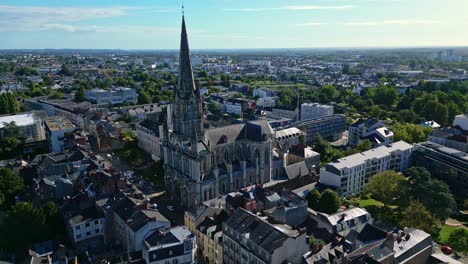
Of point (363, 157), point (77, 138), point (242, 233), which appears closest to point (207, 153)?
point (242, 233)

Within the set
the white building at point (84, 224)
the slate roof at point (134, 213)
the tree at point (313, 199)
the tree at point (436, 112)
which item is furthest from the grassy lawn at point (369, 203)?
the tree at point (436, 112)

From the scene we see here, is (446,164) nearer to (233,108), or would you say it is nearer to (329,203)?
(329,203)

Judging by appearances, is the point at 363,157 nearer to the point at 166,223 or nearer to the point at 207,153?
the point at 207,153

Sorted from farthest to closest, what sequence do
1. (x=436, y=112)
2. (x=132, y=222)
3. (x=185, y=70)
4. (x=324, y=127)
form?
(x=436, y=112) < (x=324, y=127) < (x=185, y=70) < (x=132, y=222)

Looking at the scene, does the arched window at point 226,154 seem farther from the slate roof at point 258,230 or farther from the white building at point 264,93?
the white building at point 264,93

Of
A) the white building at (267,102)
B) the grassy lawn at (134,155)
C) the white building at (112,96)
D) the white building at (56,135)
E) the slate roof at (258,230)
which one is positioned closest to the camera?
the slate roof at (258,230)

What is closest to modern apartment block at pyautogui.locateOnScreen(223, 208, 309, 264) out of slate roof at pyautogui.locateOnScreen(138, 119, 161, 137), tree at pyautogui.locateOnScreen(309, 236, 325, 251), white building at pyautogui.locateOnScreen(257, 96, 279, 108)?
tree at pyautogui.locateOnScreen(309, 236, 325, 251)

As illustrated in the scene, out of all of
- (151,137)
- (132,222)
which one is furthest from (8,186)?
(151,137)
